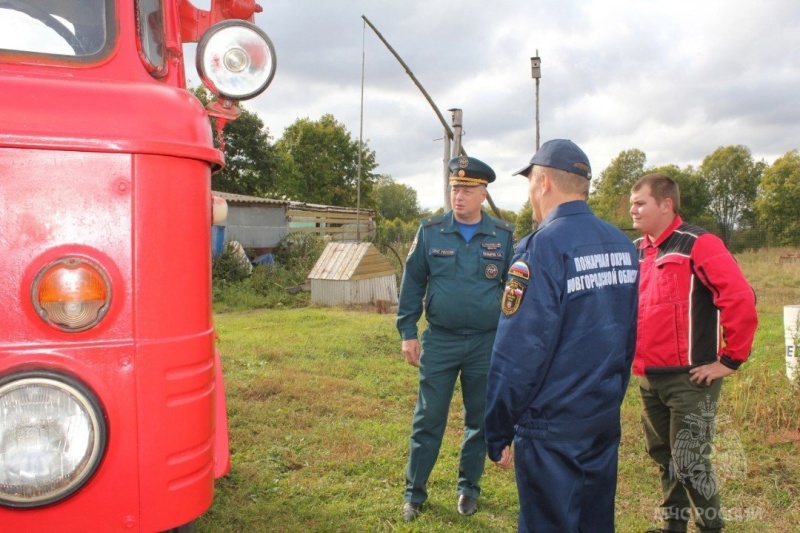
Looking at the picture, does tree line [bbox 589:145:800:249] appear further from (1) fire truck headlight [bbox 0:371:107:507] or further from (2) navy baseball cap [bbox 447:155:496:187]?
(1) fire truck headlight [bbox 0:371:107:507]

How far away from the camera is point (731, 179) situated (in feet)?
132

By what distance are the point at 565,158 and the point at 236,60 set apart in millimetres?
1250

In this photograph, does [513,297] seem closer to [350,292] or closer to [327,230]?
[350,292]

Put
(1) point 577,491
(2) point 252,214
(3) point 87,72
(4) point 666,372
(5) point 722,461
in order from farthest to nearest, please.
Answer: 1. (2) point 252,214
2. (5) point 722,461
3. (4) point 666,372
4. (1) point 577,491
5. (3) point 87,72

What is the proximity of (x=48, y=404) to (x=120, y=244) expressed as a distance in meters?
0.39

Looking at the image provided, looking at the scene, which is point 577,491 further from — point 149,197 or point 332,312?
point 332,312

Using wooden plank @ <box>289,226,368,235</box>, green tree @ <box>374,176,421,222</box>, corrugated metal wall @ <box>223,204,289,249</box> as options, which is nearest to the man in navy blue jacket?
corrugated metal wall @ <box>223,204,289,249</box>

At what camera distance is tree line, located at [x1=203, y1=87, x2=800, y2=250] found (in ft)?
103

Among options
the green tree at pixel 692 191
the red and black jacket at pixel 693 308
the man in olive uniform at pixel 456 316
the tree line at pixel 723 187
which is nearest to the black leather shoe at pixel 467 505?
the man in olive uniform at pixel 456 316

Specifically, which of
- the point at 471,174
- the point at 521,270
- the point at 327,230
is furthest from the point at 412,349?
the point at 327,230

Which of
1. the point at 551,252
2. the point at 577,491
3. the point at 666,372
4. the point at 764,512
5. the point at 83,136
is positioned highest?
the point at 83,136

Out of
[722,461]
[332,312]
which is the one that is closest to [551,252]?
[722,461]

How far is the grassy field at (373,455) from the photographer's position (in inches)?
142

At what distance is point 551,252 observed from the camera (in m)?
2.26
